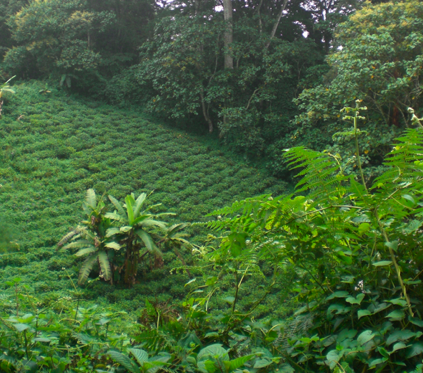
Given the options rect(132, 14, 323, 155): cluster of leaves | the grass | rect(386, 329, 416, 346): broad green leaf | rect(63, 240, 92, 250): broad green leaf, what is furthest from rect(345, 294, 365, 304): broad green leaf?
rect(132, 14, 323, 155): cluster of leaves

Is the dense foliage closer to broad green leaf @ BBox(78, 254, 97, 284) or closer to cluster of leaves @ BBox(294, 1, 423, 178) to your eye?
broad green leaf @ BBox(78, 254, 97, 284)

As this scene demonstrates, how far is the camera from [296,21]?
44.9 ft

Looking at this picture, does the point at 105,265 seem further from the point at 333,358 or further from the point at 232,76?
the point at 232,76

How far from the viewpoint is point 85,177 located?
7863 mm

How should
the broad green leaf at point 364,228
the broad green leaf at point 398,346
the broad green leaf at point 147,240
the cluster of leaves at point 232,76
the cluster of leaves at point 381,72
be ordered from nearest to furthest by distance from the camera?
the broad green leaf at point 398,346 < the broad green leaf at point 364,228 < the broad green leaf at point 147,240 < the cluster of leaves at point 381,72 < the cluster of leaves at point 232,76

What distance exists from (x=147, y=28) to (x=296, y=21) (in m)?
5.75

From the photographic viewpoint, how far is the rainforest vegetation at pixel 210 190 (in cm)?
105

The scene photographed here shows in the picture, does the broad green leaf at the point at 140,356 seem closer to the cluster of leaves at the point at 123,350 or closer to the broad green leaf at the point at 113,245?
the cluster of leaves at the point at 123,350

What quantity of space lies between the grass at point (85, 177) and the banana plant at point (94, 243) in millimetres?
356

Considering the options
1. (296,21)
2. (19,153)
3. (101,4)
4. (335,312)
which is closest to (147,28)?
(101,4)

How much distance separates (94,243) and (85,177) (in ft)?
10.6

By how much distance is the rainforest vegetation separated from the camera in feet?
3.45

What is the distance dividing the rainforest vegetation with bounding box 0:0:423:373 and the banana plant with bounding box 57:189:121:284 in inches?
1.1

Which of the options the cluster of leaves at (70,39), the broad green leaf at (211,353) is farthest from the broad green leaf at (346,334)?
the cluster of leaves at (70,39)
